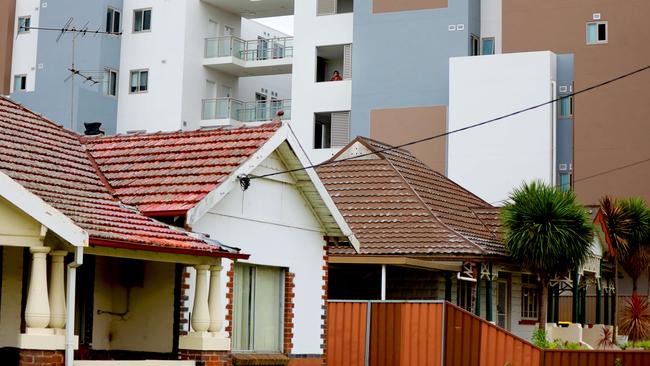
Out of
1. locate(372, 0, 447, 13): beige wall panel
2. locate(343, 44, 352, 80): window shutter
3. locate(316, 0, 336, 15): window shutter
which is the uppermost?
locate(316, 0, 336, 15): window shutter

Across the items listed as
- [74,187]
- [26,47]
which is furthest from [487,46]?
[74,187]

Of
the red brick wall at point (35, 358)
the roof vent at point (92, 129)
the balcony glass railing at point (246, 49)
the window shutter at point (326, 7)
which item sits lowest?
the red brick wall at point (35, 358)

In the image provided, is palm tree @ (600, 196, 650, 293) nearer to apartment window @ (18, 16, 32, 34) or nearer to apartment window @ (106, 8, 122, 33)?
apartment window @ (106, 8, 122, 33)

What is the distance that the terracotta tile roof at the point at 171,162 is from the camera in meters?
20.5

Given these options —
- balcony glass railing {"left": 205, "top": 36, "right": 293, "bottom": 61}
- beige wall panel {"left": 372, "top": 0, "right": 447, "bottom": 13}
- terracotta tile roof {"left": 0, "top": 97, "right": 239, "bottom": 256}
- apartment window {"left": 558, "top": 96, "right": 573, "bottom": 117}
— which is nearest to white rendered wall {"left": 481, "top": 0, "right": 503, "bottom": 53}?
beige wall panel {"left": 372, "top": 0, "right": 447, "bottom": 13}

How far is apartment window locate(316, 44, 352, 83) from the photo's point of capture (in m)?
53.9

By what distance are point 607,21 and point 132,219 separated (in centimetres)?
3314

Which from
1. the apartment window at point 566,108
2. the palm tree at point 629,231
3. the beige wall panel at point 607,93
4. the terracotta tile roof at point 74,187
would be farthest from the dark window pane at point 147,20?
the terracotta tile roof at point 74,187

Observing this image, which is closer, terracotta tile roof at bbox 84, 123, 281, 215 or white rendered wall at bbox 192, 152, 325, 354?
terracotta tile roof at bbox 84, 123, 281, 215

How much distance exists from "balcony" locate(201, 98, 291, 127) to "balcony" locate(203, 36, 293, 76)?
1678 mm

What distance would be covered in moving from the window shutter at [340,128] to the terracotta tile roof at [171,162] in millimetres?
29702

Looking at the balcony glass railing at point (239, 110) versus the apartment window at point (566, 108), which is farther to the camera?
the balcony glass railing at point (239, 110)

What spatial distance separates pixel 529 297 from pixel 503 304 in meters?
2.41

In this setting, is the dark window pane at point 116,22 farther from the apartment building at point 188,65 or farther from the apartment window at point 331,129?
the apartment window at point 331,129
